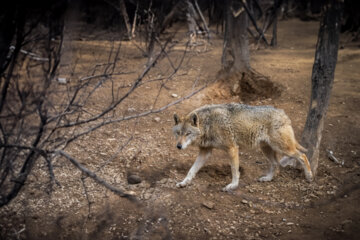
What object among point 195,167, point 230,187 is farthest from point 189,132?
point 230,187

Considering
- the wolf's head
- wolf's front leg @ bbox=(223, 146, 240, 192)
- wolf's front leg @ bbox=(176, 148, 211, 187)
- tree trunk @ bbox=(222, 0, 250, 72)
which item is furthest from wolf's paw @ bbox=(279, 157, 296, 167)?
tree trunk @ bbox=(222, 0, 250, 72)

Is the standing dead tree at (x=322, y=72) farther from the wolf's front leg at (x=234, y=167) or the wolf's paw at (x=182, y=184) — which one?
the wolf's paw at (x=182, y=184)

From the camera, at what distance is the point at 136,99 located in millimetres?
9281

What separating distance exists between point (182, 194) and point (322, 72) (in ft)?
10.2

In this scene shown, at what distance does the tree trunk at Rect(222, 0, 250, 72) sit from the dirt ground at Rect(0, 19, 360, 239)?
4.94 feet

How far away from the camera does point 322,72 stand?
5.97 metres

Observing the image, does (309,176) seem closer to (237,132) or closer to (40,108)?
(237,132)

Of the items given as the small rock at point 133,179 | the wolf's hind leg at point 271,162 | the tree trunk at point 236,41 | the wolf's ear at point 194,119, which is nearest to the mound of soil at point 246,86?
the tree trunk at point 236,41

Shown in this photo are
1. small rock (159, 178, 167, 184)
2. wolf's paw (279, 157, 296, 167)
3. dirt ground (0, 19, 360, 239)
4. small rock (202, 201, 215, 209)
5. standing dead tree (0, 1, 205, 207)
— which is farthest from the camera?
wolf's paw (279, 157, 296, 167)

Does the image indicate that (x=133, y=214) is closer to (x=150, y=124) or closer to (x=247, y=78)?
(x=150, y=124)

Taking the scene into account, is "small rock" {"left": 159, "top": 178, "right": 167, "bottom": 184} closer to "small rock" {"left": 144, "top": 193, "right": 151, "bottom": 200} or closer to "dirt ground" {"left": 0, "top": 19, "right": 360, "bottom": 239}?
"dirt ground" {"left": 0, "top": 19, "right": 360, "bottom": 239}

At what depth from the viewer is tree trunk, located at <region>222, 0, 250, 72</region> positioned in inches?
378

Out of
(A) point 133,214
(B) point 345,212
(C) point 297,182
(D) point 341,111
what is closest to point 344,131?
(D) point 341,111

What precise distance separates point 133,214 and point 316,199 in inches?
115
